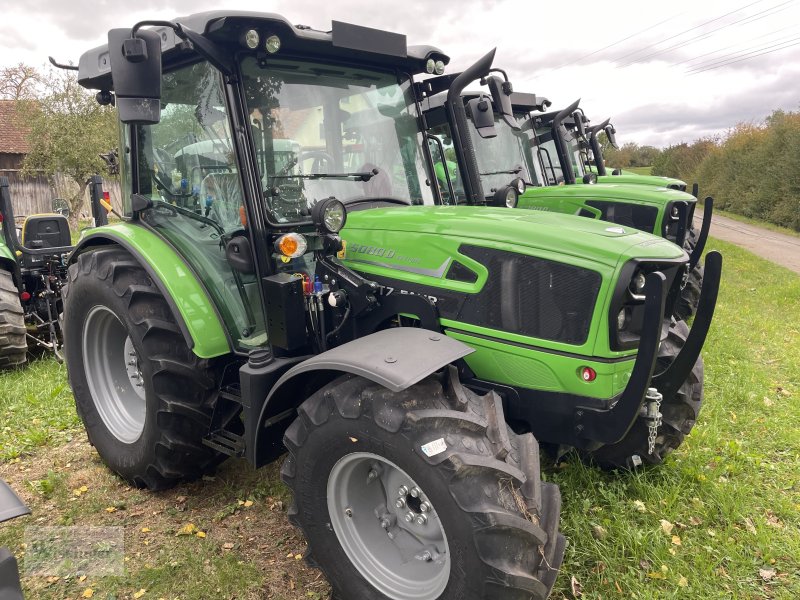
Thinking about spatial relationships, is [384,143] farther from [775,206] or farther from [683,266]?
[775,206]

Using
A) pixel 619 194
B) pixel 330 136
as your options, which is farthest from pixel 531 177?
pixel 330 136

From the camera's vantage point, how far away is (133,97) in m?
2.48

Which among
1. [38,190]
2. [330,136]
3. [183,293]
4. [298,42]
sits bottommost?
[183,293]

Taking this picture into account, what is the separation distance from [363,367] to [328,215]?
0.85 m

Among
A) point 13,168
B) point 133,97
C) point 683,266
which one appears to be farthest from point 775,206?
point 13,168

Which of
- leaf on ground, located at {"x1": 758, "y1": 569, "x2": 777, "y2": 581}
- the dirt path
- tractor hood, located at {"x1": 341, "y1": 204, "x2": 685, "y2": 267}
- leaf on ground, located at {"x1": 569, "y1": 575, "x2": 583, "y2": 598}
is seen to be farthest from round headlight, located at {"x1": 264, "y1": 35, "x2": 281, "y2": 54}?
the dirt path

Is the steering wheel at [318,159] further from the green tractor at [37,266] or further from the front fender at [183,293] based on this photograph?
the green tractor at [37,266]

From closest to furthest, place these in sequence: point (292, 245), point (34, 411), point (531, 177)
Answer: point (292, 245)
point (34, 411)
point (531, 177)

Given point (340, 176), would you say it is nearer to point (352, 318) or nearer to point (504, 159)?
point (352, 318)

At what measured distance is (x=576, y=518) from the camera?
313cm

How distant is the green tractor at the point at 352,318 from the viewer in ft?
7.29

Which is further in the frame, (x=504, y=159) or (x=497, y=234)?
(x=504, y=159)

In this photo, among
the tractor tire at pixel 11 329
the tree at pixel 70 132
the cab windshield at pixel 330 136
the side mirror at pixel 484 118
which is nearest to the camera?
the cab windshield at pixel 330 136

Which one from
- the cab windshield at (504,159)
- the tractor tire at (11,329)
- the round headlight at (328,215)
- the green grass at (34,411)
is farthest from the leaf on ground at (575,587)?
the tractor tire at (11,329)
